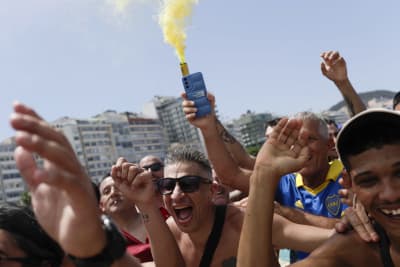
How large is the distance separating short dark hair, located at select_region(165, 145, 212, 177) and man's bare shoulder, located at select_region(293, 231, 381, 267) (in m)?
1.71

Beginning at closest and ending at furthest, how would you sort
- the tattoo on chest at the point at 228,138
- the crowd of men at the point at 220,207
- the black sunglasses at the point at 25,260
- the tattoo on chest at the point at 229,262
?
1. the crowd of men at the point at 220,207
2. the black sunglasses at the point at 25,260
3. the tattoo on chest at the point at 229,262
4. the tattoo on chest at the point at 228,138

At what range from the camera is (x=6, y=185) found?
120688mm

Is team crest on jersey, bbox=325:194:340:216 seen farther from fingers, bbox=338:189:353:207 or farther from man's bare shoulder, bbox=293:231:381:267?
man's bare shoulder, bbox=293:231:381:267

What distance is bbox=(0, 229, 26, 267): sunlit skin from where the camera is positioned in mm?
2252

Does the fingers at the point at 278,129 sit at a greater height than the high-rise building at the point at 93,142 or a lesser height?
lesser

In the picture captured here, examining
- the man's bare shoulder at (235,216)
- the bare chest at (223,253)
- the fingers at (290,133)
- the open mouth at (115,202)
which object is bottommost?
the bare chest at (223,253)

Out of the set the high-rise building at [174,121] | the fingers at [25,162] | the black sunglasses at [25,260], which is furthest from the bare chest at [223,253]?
the high-rise building at [174,121]

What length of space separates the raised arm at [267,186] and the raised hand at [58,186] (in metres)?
1.03

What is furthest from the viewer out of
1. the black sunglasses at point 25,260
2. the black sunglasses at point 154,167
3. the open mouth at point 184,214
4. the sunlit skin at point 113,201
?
the black sunglasses at point 154,167

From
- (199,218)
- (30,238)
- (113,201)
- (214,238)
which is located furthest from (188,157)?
(30,238)

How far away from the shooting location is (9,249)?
2.29 meters

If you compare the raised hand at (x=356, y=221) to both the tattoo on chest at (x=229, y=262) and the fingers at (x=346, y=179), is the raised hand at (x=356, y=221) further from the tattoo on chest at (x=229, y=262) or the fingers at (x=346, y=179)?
the tattoo on chest at (x=229, y=262)

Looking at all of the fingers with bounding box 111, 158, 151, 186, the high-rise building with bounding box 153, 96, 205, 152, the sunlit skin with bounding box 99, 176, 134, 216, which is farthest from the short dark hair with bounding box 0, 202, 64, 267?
the high-rise building with bounding box 153, 96, 205, 152

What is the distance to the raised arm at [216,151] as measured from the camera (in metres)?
4.02
